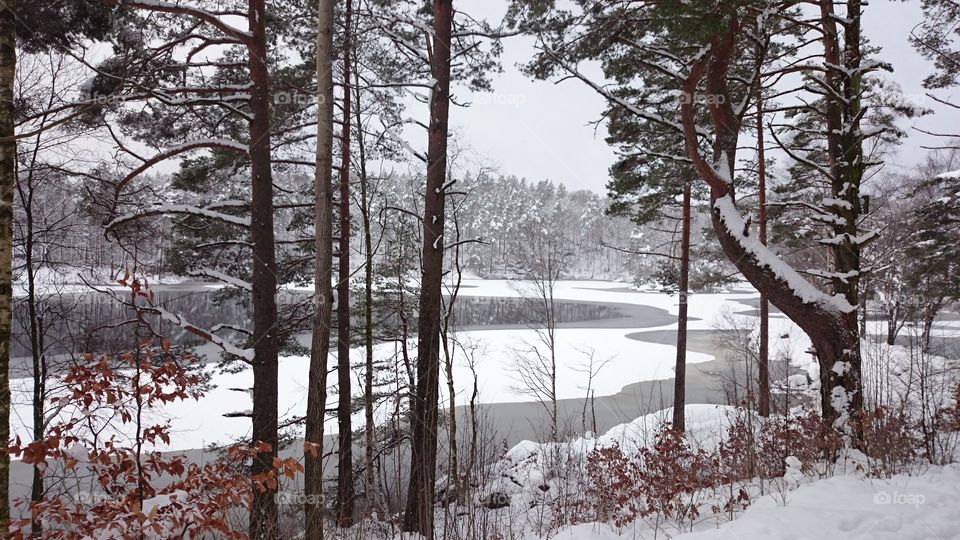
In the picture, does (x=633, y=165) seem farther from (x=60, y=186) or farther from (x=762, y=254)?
(x=60, y=186)

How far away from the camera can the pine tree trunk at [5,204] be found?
10.1 ft

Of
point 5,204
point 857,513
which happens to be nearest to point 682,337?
point 857,513

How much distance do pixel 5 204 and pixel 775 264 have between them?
21.9 feet

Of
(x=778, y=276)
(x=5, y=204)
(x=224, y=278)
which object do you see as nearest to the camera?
(x=5, y=204)

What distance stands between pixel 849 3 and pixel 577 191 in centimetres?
9251

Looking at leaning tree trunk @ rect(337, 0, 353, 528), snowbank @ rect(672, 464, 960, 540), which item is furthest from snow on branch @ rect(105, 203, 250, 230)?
snowbank @ rect(672, 464, 960, 540)

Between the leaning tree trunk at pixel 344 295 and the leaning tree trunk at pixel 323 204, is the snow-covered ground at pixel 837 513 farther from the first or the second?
the leaning tree trunk at pixel 344 295

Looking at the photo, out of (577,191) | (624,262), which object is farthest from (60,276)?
(577,191)

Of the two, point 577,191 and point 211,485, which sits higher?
point 577,191

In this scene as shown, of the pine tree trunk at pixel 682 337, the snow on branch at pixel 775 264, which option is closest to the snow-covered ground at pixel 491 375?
the pine tree trunk at pixel 682 337

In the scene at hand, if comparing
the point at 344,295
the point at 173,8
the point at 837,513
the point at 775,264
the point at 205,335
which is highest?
the point at 173,8

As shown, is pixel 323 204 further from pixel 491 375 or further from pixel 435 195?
pixel 491 375

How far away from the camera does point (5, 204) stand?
313cm

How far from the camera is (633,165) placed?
9695mm
